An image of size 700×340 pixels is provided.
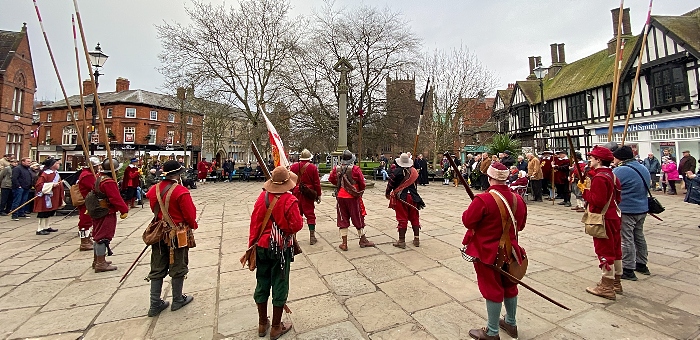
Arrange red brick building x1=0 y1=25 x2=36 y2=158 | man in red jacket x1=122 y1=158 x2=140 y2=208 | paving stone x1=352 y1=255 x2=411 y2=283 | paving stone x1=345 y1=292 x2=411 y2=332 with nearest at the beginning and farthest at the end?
paving stone x1=345 y1=292 x2=411 y2=332, paving stone x1=352 y1=255 x2=411 y2=283, man in red jacket x1=122 y1=158 x2=140 y2=208, red brick building x1=0 y1=25 x2=36 y2=158

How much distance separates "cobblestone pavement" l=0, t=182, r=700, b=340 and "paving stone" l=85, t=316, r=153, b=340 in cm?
1

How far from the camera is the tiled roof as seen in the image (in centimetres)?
2206

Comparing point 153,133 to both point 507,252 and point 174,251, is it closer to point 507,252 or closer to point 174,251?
point 174,251

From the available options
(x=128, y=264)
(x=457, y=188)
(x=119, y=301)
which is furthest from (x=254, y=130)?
(x=119, y=301)

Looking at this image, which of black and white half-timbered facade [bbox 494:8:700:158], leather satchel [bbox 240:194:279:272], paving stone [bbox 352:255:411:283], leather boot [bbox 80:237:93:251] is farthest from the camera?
black and white half-timbered facade [bbox 494:8:700:158]

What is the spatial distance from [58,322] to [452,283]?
426 centimetres

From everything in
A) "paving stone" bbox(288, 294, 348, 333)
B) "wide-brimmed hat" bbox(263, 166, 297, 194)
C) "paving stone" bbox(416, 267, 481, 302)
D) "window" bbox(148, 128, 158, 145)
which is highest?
"window" bbox(148, 128, 158, 145)

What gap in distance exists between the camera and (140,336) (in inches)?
108

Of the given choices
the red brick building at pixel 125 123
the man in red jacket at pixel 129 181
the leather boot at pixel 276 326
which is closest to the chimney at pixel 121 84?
the red brick building at pixel 125 123

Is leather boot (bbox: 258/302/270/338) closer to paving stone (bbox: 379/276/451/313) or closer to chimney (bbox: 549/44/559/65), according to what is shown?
paving stone (bbox: 379/276/451/313)

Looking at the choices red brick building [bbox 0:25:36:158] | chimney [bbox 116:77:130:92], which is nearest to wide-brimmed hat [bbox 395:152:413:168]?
red brick building [bbox 0:25:36:158]

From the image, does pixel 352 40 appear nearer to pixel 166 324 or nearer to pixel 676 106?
pixel 676 106

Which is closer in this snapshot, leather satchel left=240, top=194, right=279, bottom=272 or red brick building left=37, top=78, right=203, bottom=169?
leather satchel left=240, top=194, right=279, bottom=272

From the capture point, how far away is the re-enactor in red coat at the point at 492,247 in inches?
98.0
